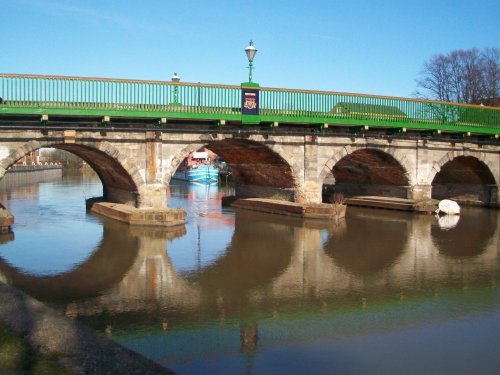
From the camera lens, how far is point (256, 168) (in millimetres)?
29812

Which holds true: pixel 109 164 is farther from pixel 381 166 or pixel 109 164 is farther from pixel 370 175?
pixel 370 175

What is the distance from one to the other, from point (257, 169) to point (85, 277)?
16.5 metres

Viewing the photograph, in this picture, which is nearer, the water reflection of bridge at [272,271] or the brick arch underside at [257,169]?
the water reflection of bridge at [272,271]

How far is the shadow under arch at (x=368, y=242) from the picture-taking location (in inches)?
670

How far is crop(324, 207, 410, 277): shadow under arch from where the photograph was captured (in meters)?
17.0

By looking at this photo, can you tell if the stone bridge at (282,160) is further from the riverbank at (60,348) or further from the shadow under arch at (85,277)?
the riverbank at (60,348)

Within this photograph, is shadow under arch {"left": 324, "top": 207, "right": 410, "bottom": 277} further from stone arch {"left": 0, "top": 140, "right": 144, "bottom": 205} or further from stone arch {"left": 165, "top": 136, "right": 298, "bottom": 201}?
stone arch {"left": 0, "top": 140, "right": 144, "bottom": 205}

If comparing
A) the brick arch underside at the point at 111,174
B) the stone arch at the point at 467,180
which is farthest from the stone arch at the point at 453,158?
the brick arch underside at the point at 111,174

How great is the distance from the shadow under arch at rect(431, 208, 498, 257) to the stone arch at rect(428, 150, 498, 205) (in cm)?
385

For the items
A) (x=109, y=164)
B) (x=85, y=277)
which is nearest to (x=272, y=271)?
(x=85, y=277)

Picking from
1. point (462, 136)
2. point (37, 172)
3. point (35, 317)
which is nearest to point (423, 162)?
point (462, 136)

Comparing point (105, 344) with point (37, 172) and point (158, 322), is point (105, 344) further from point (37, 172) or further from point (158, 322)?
point (37, 172)

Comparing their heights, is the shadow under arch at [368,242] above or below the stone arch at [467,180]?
below

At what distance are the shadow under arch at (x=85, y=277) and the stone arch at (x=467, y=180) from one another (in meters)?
21.3
